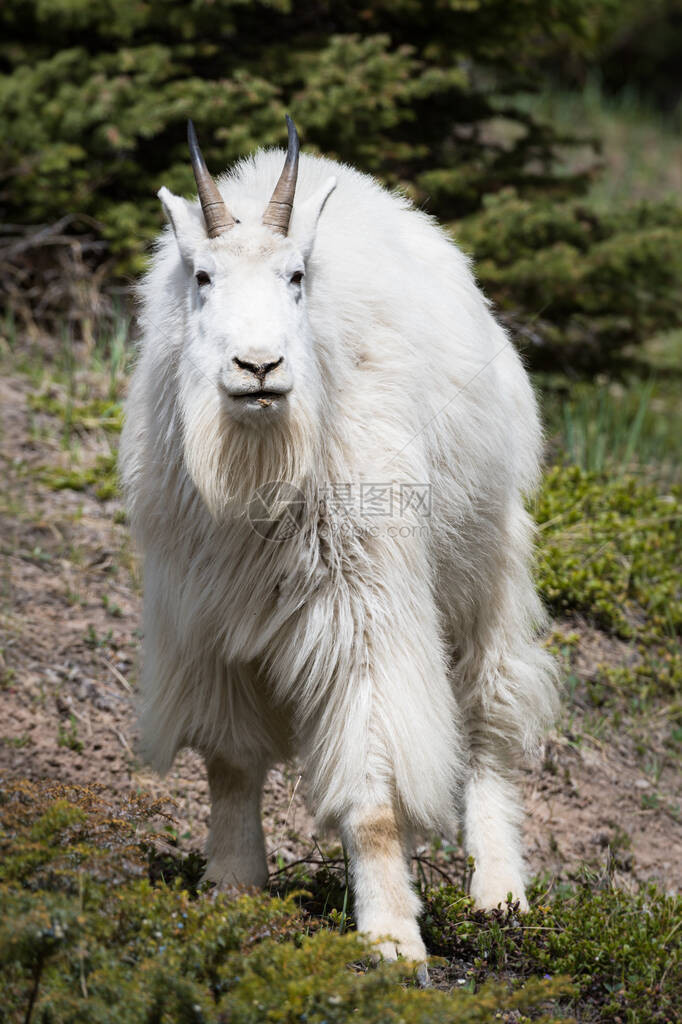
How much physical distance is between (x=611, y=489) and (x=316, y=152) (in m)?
2.62

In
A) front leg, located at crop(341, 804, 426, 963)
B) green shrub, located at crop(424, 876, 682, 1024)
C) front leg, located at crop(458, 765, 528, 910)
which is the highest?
front leg, located at crop(341, 804, 426, 963)

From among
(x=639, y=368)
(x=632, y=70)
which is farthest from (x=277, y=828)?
(x=632, y=70)

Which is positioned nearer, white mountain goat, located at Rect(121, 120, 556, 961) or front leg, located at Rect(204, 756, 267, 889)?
white mountain goat, located at Rect(121, 120, 556, 961)

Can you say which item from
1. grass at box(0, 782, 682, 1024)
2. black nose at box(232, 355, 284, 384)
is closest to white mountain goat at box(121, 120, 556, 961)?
black nose at box(232, 355, 284, 384)

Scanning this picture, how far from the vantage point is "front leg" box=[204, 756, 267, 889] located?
3.95 m

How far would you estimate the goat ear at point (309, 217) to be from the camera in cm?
352

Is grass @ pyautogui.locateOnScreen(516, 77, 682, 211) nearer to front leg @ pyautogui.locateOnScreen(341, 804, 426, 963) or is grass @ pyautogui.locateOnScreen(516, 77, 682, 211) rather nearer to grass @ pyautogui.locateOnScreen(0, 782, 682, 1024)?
front leg @ pyautogui.locateOnScreen(341, 804, 426, 963)

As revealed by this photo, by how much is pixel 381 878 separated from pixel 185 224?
2.07 meters

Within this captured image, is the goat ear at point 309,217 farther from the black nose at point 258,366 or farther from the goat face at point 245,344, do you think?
the black nose at point 258,366

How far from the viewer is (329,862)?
4078 mm

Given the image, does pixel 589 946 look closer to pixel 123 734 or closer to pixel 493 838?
pixel 493 838

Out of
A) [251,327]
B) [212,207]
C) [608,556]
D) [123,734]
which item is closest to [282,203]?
[212,207]

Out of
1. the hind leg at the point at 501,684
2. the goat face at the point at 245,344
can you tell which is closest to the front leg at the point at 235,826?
the hind leg at the point at 501,684

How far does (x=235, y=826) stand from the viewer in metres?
4.01
